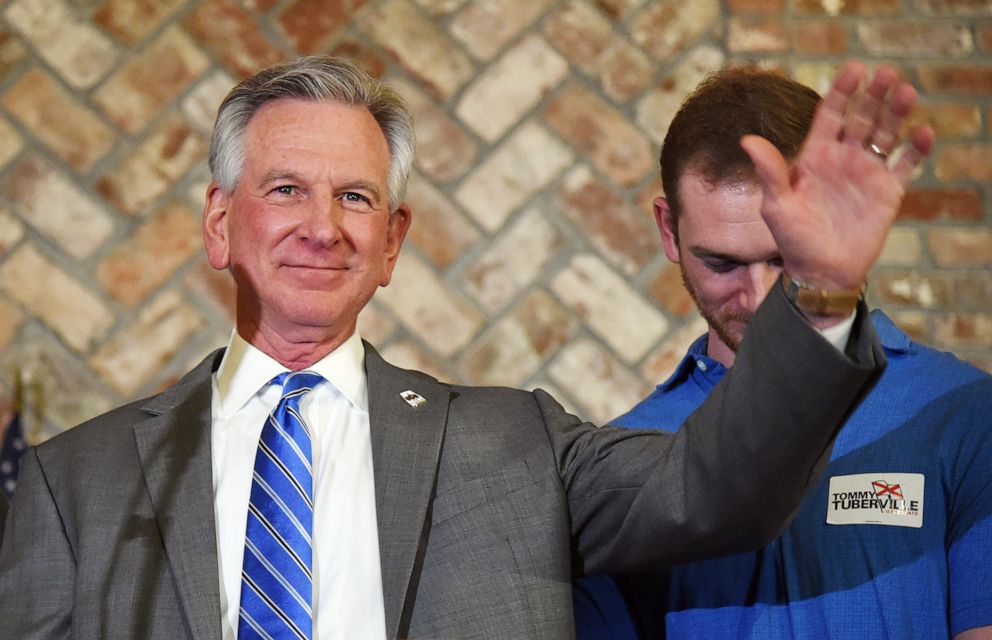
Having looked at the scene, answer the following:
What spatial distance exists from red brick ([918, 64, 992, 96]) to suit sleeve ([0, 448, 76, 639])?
2.46 metres

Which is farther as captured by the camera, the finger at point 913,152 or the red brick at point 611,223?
the red brick at point 611,223

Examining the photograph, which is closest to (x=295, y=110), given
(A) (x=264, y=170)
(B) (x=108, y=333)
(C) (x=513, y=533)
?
(A) (x=264, y=170)

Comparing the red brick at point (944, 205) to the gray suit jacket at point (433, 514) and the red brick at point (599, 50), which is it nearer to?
the red brick at point (599, 50)

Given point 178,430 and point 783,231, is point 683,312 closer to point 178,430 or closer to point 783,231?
point 178,430

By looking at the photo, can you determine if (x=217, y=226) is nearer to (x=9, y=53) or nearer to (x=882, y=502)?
(x=882, y=502)

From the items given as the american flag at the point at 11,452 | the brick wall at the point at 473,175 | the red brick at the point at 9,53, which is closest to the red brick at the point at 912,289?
the brick wall at the point at 473,175

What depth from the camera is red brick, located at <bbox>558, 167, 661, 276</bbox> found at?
3.23m

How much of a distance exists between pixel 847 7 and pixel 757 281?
5.73 feet

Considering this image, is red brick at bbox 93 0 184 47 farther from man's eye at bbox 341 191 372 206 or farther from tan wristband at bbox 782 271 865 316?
tan wristband at bbox 782 271 865 316

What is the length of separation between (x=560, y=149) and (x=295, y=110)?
1361mm

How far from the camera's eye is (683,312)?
3236mm

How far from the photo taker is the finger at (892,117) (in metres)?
1.27

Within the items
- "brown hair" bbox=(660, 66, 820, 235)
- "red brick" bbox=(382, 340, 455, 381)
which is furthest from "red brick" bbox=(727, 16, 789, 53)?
"brown hair" bbox=(660, 66, 820, 235)

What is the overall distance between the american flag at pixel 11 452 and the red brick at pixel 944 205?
224 centimetres
